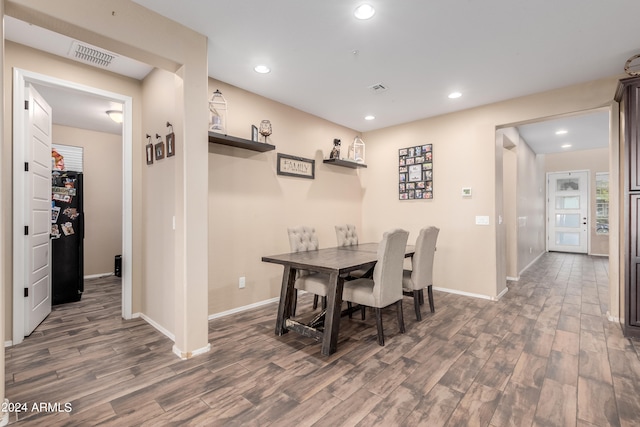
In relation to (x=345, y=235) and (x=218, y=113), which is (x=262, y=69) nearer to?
(x=218, y=113)

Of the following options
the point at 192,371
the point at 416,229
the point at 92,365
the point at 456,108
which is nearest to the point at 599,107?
the point at 456,108

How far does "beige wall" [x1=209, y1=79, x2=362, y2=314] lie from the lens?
338 cm

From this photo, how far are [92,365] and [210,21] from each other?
280cm

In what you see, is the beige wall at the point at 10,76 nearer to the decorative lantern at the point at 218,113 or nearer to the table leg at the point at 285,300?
the decorative lantern at the point at 218,113

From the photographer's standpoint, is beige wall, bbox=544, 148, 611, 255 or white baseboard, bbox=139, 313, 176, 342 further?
beige wall, bbox=544, 148, 611, 255

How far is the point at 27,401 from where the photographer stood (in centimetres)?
186

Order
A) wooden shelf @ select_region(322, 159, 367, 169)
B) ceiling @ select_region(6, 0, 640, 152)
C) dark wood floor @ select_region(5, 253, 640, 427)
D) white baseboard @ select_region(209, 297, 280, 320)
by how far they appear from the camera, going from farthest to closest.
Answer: wooden shelf @ select_region(322, 159, 367, 169) → white baseboard @ select_region(209, 297, 280, 320) → ceiling @ select_region(6, 0, 640, 152) → dark wood floor @ select_region(5, 253, 640, 427)

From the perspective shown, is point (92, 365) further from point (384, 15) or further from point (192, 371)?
point (384, 15)

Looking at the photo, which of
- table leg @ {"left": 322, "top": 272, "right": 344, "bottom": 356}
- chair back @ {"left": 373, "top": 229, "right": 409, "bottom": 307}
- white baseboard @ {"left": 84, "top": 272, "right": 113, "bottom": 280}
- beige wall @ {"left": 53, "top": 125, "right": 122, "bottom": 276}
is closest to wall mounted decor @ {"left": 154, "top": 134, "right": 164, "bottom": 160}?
table leg @ {"left": 322, "top": 272, "right": 344, "bottom": 356}

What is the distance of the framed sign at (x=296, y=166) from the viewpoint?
4.04 meters

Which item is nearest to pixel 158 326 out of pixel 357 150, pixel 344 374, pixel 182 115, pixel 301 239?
pixel 301 239

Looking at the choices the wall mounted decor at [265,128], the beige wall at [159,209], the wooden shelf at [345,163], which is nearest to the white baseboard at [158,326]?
the beige wall at [159,209]

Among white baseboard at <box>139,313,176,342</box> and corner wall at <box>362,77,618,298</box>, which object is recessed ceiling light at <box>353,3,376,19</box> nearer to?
corner wall at <box>362,77,618,298</box>

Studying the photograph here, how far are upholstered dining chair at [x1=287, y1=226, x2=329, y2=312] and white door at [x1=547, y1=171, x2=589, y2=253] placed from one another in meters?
8.17
